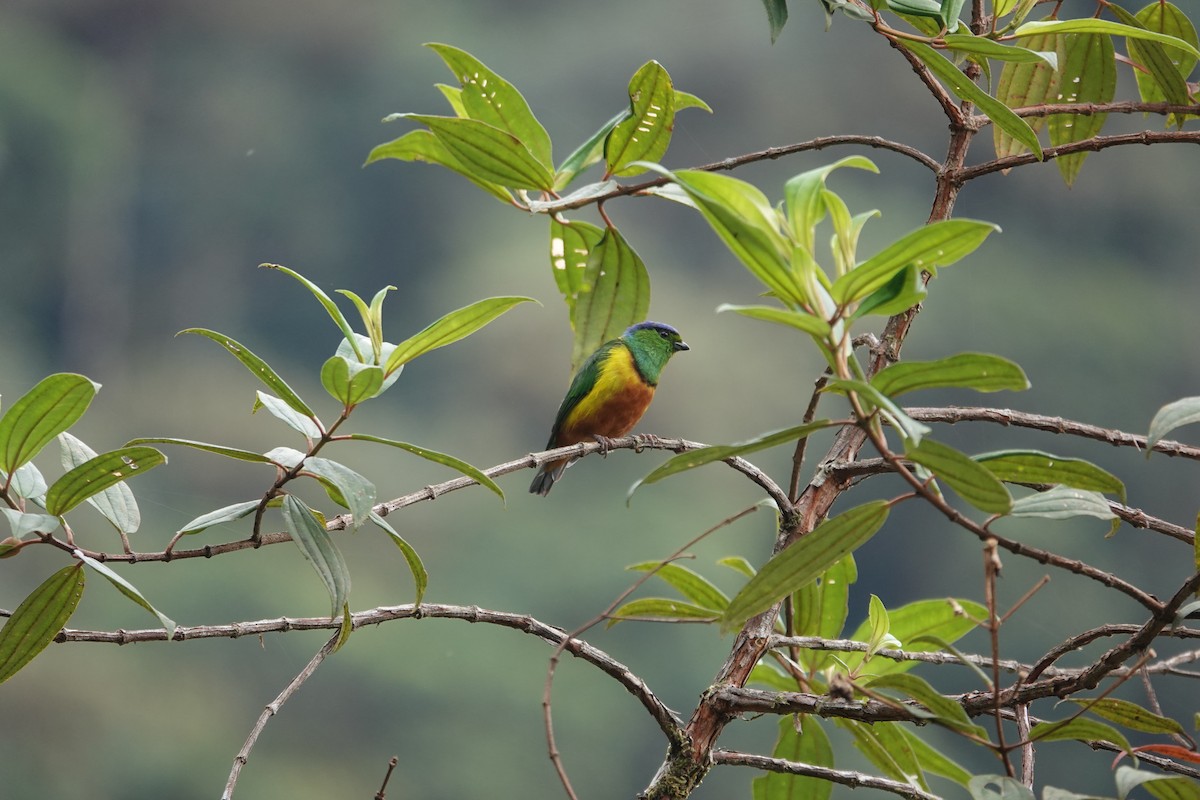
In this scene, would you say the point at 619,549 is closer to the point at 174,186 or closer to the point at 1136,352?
the point at 1136,352

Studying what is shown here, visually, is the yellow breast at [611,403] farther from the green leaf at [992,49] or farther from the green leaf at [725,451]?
the green leaf at [725,451]

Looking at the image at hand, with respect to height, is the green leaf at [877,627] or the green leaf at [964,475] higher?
the green leaf at [964,475]

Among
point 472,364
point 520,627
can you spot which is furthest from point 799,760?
point 472,364

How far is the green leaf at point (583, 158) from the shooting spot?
3.43 feet

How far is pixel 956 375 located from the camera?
0.79 metres

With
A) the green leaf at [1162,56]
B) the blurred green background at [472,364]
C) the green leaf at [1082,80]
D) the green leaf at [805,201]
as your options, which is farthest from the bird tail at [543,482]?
the blurred green background at [472,364]

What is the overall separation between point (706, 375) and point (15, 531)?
9.09 meters

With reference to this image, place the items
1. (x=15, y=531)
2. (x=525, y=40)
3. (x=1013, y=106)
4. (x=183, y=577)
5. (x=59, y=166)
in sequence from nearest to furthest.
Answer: (x=15, y=531), (x=1013, y=106), (x=183, y=577), (x=59, y=166), (x=525, y=40)

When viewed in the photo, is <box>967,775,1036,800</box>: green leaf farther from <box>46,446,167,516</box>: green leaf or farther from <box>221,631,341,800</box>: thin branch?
<box>46,446,167,516</box>: green leaf

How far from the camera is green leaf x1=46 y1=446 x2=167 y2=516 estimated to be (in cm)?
92

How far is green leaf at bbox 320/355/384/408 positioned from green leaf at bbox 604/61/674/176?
31cm

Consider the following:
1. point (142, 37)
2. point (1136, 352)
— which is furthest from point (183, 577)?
point (1136, 352)

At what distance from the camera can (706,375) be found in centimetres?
983

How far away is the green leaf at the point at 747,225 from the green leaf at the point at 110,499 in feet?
2.11
